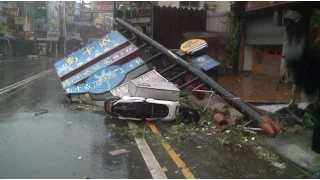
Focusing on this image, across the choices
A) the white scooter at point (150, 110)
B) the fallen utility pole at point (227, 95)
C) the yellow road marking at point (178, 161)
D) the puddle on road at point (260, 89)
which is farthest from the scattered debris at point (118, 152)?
the puddle on road at point (260, 89)

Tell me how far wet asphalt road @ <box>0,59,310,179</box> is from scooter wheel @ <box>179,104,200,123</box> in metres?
0.62

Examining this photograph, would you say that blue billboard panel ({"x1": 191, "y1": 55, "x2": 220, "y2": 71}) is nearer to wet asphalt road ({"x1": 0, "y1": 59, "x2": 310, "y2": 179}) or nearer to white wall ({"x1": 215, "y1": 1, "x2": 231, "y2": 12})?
wet asphalt road ({"x1": 0, "y1": 59, "x2": 310, "y2": 179})

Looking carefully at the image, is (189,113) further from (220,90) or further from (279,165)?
(279,165)

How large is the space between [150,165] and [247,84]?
8.75m

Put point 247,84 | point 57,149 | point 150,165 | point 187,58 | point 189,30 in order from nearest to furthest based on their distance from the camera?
1. point 150,165
2. point 57,149
3. point 187,58
4. point 247,84
5. point 189,30

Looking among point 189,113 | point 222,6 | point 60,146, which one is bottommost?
point 60,146

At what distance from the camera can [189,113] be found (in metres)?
7.22

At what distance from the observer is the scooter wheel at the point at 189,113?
7.20 meters

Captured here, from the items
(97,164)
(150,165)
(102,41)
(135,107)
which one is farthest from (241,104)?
(102,41)

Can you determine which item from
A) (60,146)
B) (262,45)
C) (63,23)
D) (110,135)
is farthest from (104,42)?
(63,23)

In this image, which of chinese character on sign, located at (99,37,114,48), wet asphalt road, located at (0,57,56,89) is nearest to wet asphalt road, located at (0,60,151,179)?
chinese character on sign, located at (99,37,114,48)

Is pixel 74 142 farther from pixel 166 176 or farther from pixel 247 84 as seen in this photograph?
pixel 247 84

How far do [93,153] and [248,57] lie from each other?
44.3 ft

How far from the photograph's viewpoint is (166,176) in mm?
4254
